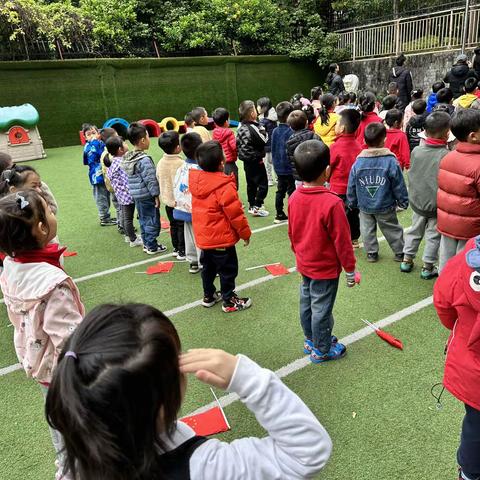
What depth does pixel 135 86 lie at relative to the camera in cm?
1705

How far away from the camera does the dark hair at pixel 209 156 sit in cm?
384

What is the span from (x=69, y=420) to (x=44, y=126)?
16.8 meters

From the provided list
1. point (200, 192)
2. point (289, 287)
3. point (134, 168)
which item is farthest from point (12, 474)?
point (134, 168)

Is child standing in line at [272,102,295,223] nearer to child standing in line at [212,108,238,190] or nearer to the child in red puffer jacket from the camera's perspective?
child standing in line at [212,108,238,190]

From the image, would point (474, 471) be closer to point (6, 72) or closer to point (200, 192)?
point (200, 192)

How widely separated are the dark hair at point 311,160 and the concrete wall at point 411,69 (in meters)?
13.5

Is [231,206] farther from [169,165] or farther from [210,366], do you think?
[210,366]

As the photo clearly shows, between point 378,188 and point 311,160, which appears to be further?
Result: point 378,188

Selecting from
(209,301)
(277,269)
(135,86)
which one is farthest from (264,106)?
(135,86)

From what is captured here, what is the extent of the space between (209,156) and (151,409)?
305 cm

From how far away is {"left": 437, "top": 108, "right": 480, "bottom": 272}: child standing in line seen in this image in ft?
11.2

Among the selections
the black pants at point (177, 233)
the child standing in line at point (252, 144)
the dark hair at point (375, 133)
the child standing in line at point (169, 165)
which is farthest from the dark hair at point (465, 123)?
the child standing in line at point (252, 144)

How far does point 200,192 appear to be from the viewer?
399 cm

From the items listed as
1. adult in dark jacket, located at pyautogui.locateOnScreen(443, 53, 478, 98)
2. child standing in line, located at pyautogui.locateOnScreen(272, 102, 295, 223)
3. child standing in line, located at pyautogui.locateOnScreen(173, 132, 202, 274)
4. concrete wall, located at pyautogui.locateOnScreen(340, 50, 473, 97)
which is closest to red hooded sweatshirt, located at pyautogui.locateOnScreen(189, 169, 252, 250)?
child standing in line, located at pyautogui.locateOnScreen(173, 132, 202, 274)
